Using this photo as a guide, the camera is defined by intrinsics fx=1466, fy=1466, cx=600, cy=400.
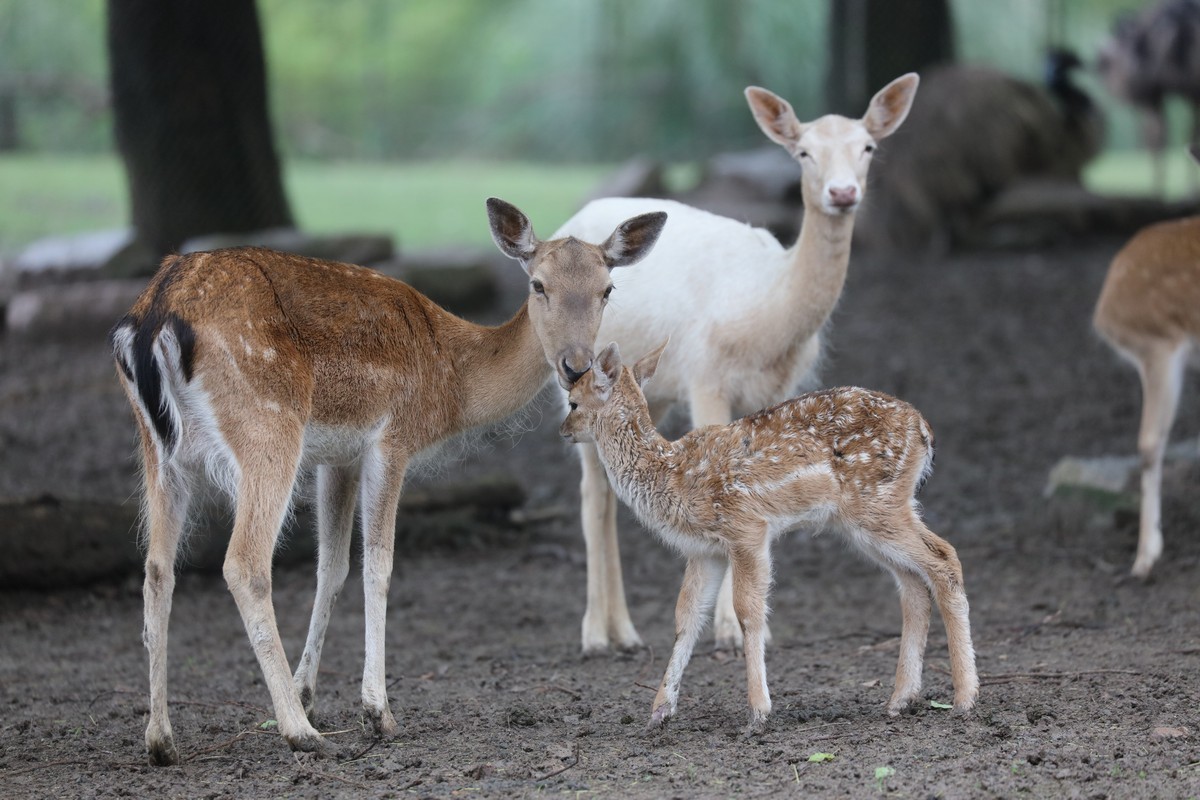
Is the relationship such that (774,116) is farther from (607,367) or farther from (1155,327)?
(1155,327)

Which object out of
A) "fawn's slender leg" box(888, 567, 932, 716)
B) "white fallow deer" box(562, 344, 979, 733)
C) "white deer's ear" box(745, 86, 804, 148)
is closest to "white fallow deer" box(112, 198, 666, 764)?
"white fallow deer" box(562, 344, 979, 733)

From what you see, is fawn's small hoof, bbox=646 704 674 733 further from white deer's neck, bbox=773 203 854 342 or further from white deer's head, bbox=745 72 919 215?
white deer's head, bbox=745 72 919 215

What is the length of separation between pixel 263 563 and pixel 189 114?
27.4ft

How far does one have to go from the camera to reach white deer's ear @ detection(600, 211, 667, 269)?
5.36 metres

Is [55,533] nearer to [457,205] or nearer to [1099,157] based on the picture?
[457,205]

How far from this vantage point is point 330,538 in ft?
17.4

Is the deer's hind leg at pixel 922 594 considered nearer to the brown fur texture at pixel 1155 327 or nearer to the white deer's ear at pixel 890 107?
the white deer's ear at pixel 890 107

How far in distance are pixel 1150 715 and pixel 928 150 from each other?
949cm

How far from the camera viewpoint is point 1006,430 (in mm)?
9570

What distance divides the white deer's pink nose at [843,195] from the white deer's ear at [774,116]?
1.88 feet

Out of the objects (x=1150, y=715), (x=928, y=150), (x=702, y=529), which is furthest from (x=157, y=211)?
(x=1150, y=715)

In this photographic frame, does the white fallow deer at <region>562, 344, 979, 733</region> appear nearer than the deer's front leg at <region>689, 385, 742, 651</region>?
Yes

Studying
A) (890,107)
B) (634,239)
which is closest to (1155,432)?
(890,107)

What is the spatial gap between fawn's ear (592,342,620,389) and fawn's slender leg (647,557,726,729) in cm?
67
